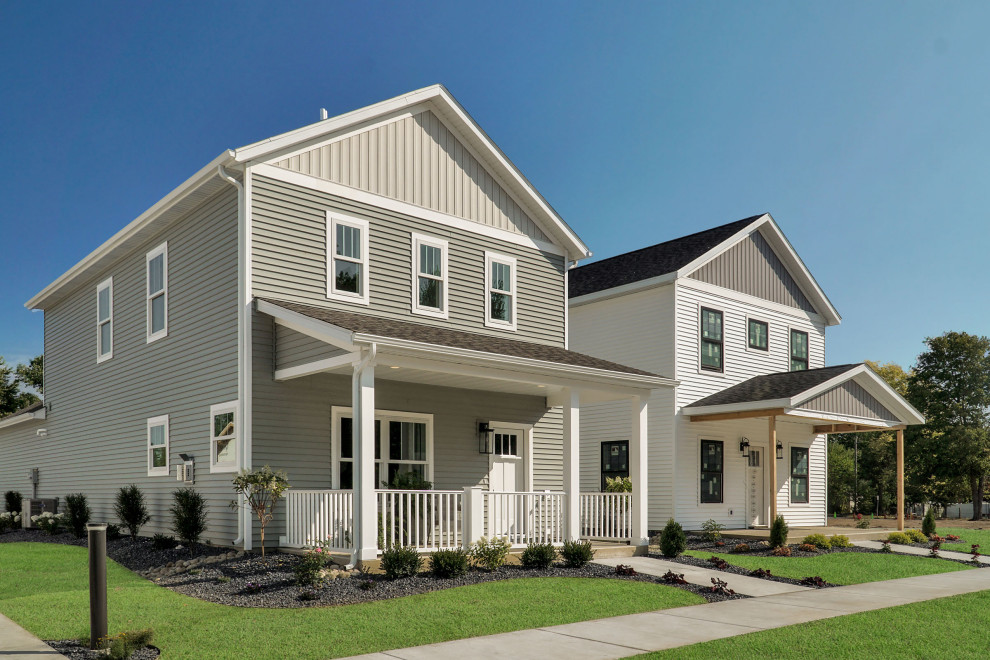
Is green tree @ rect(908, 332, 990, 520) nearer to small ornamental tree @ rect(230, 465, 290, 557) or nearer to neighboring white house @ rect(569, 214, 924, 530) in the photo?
neighboring white house @ rect(569, 214, 924, 530)

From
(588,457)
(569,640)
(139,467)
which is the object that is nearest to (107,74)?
(139,467)

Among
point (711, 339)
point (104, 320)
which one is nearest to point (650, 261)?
point (711, 339)

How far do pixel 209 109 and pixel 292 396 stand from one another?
1648 cm

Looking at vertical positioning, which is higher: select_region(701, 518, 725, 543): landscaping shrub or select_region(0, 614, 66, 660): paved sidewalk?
select_region(0, 614, 66, 660): paved sidewalk

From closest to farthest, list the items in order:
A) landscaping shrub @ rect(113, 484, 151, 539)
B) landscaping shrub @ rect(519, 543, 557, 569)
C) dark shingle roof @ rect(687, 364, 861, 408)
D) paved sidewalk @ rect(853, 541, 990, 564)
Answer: landscaping shrub @ rect(519, 543, 557, 569), landscaping shrub @ rect(113, 484, 151, 539), paved sidewalk @ rect(853, 541, 990, 564), dark shingle roof @ rect(687, 364, 861, 408)

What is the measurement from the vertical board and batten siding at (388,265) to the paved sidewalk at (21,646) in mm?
6619

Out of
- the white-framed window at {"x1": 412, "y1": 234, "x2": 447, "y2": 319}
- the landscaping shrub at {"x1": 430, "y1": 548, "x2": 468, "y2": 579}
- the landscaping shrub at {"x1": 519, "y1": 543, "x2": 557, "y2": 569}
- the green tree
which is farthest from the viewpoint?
the green tree

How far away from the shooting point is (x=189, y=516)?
46.4 feet

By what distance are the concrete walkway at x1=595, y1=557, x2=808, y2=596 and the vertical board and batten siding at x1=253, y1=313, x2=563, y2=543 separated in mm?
3496

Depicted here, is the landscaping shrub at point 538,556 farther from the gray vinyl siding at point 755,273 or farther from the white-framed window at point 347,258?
the gray vinyl siding at point 755,273

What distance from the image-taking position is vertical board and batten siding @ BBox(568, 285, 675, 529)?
2056 cm

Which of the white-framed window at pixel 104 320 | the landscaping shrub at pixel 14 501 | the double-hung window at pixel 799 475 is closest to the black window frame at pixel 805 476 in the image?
the double-hung window at pixel 799 475

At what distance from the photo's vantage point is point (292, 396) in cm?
1395

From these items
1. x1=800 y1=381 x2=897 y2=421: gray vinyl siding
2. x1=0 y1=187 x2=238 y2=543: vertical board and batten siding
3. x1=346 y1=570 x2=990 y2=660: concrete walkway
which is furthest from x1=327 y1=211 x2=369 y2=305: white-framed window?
x1=800 y1=381 x2=897 y2=421: gray vinyl siding
